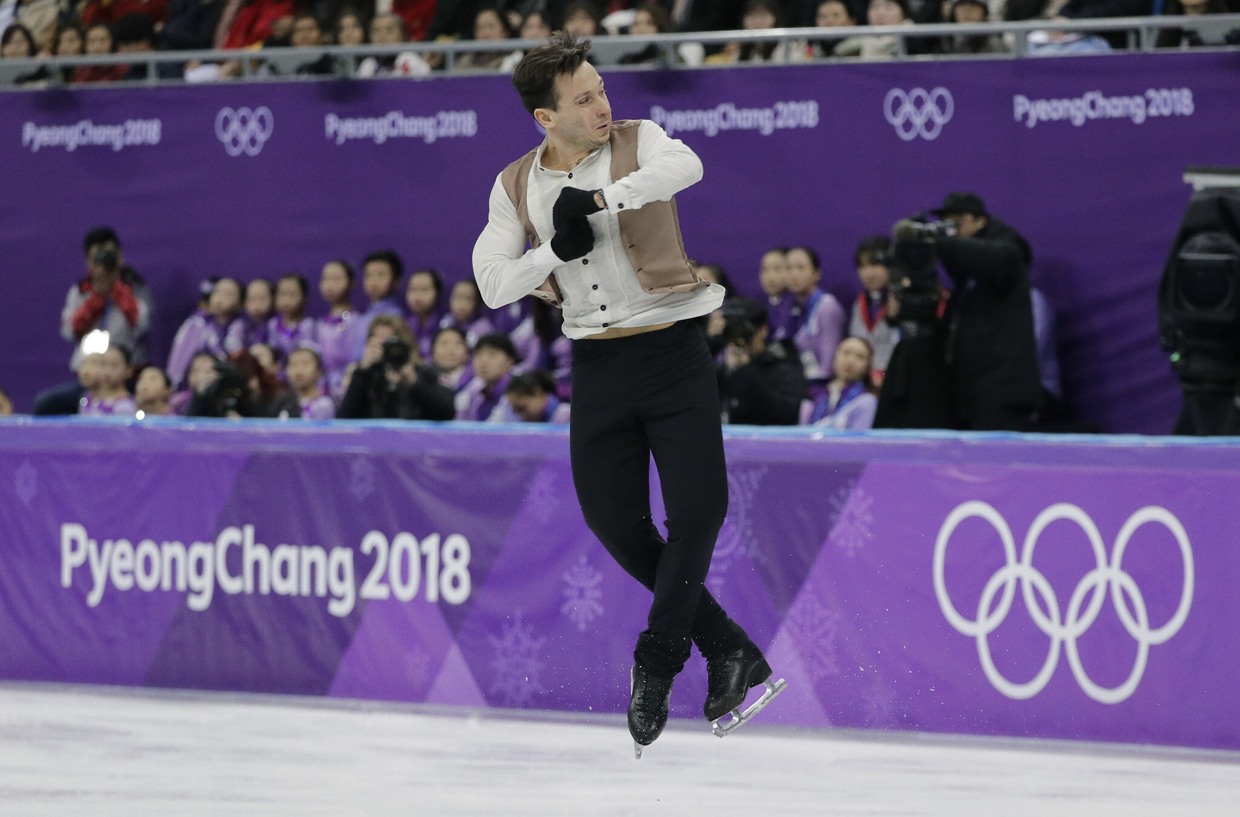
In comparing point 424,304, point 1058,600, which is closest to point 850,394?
point 1058,600

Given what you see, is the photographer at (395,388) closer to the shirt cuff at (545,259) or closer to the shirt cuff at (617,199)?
the shirt cuff at (545,259)

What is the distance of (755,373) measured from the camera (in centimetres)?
913

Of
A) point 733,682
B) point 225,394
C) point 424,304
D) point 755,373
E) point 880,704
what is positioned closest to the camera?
point 733,682

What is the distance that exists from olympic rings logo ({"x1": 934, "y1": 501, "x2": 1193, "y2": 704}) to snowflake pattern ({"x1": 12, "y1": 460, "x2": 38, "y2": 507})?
4176 mm

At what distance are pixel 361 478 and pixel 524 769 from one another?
2.08 m

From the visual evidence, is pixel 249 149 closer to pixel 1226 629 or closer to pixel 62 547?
pixel 62 547

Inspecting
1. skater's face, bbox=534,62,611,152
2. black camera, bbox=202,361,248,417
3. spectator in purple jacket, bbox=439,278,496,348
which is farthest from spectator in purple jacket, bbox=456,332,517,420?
skater's face, bbox=534,62,611,152

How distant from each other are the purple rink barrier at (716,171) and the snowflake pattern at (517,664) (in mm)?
3279

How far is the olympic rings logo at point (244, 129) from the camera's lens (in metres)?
12.2

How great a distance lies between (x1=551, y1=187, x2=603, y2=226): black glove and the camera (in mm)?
5410

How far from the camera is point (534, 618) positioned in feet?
26.8

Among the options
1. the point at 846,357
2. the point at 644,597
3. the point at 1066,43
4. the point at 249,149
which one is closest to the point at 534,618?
the point at 644,597

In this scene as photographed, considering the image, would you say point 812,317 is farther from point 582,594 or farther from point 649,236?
point 649,236

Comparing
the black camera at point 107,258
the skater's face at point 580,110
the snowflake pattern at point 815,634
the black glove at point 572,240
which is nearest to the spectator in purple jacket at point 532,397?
the snowflake pattern at point 815,634
